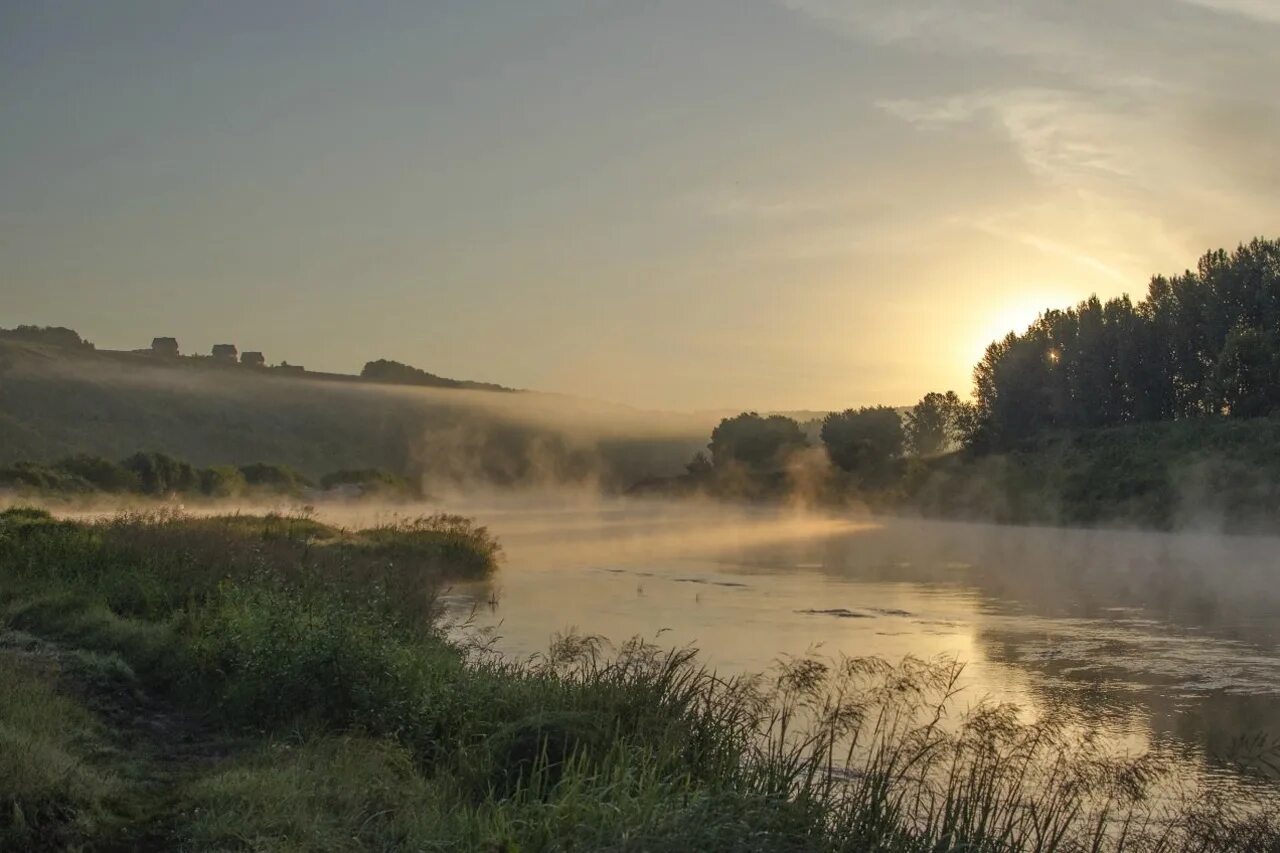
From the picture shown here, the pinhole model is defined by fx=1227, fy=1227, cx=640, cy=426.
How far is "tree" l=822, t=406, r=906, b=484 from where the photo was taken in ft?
267

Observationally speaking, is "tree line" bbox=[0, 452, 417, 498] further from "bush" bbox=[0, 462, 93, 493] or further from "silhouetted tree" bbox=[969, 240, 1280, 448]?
"silhouetted tree" bbox=[969, 240, 1280, 448]

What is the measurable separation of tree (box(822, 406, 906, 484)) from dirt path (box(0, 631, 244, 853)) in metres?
70.1

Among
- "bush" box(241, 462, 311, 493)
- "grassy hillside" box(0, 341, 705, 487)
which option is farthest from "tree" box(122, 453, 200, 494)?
"grassy hillside" box(0, 341, 705, 487)

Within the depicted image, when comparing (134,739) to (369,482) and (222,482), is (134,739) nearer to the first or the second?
(222,482)

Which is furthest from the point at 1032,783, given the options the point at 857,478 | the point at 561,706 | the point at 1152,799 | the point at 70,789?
the point at 857,478

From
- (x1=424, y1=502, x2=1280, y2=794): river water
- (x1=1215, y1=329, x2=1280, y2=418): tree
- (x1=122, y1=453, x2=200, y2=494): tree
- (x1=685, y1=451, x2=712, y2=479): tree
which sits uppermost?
(x1=1215, y1=329, x2=1280, y2=418): tree

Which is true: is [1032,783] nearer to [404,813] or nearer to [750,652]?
[404,813]

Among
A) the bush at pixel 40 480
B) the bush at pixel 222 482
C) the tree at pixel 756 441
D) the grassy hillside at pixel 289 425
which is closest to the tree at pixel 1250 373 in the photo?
the tree at pixel 756 441

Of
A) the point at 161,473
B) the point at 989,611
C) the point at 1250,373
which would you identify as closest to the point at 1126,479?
the point at 1250,373

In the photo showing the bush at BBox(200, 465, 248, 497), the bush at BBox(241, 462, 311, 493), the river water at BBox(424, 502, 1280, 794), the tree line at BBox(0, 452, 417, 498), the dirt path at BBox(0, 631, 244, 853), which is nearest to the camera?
the dirt path at BBox(0, 631, 244, 853)

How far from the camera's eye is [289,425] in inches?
3260

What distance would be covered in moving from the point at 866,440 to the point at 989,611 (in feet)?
201

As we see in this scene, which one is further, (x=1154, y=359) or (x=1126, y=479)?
(x=1154, y=359)

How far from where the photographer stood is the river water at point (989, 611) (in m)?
14.8
